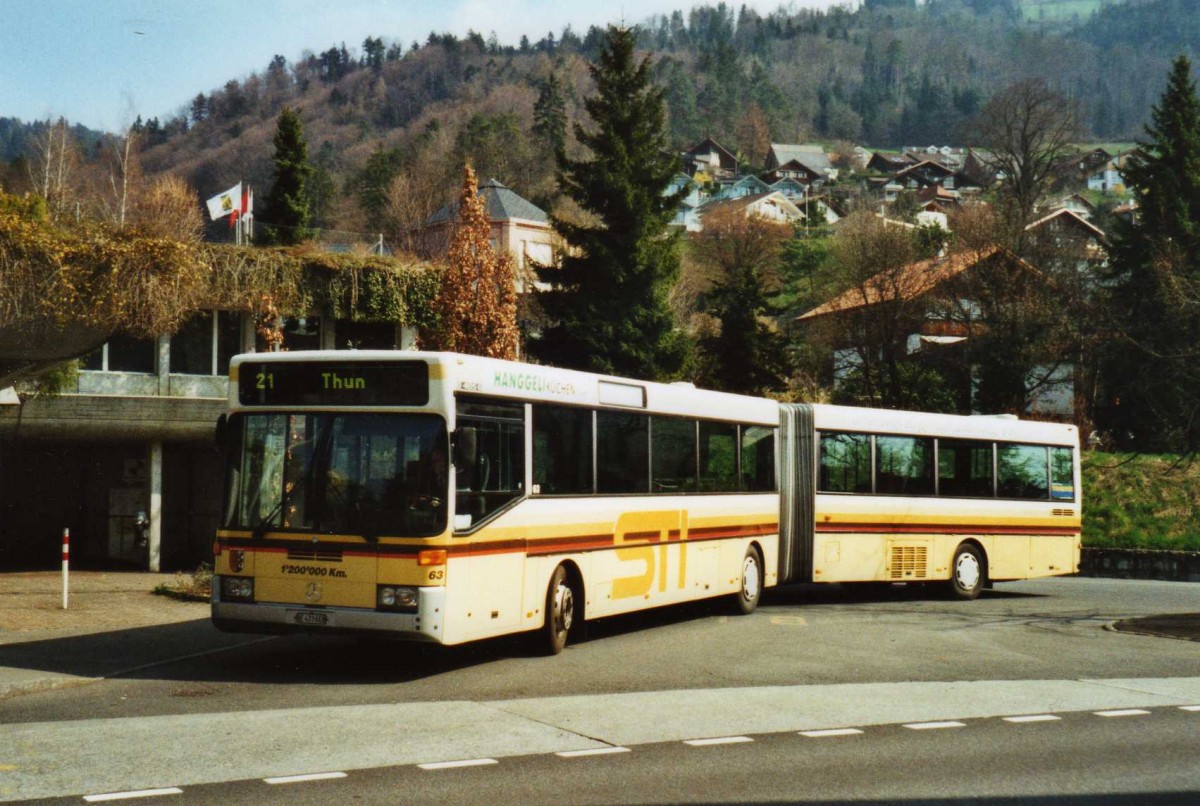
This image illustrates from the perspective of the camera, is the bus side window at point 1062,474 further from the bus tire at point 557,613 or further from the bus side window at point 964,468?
the bus tire at point 557,613

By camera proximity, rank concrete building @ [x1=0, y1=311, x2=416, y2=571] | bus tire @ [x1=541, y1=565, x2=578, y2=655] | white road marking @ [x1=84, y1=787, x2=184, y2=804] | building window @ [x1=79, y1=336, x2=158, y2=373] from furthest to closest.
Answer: building window @ [x1=79, y1=336, x2=158, y2=373] < concrete building @ [x1=0, y1=311, x2=416, y2=571] < bus tire @ [x1=541, y1=565, x2=578, y2=655] < white road marking @ [x1=84, y1=787, x2=184, y2=804]

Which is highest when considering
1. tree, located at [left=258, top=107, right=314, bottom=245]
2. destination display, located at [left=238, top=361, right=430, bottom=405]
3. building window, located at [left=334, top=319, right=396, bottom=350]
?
tree, located at [left=258, top=107, right=314, bottom=245]

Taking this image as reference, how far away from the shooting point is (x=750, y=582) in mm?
20469

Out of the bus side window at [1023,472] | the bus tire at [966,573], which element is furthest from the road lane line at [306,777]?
the bus side window at [1023,472]

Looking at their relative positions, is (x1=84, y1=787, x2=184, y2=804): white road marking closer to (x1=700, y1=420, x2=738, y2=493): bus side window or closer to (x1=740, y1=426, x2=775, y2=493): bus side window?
(x1=700, y1=420, x2=738, y2=493): bus side window

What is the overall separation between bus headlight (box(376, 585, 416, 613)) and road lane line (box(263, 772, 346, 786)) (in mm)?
4079

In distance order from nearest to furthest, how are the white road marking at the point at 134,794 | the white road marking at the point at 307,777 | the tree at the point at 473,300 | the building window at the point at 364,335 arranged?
1. the white road marking at the point at 134,794
2. the white road marking at the point at 307,777
3. the building window at the point at 364,335
4. the tree at the point at 473,300

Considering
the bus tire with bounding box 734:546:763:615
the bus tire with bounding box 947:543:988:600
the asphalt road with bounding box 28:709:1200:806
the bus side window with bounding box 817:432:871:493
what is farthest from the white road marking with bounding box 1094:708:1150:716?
the bus tire with bounding box 947:543:988:600

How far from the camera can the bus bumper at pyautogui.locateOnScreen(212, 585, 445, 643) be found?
12656 mm

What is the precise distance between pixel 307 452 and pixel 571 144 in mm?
123828

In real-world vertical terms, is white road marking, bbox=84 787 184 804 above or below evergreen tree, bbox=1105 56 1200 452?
below

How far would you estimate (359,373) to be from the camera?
1320 centimetres

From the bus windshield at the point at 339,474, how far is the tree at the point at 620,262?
29.0 metres

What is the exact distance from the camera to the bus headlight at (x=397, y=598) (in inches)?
499
